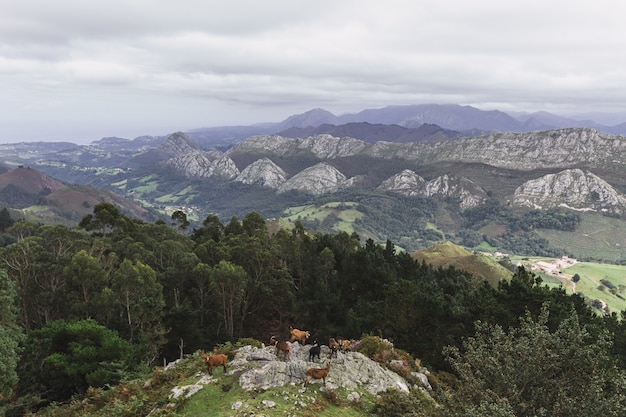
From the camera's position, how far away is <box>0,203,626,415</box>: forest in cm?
2997

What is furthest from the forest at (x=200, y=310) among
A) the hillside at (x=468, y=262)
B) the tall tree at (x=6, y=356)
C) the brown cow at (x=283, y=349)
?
the hillside at (x=468, y=262)

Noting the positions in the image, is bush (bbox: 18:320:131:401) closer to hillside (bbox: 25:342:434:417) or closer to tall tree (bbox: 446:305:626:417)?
hillside (bbox: 25:342:434:417)

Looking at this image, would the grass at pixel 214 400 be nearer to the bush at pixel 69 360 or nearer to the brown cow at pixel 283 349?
the brown cow at pixel 283 349

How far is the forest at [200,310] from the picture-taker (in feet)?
98.3

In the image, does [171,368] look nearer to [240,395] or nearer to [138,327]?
[240,395]

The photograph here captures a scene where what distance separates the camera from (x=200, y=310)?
164 feet

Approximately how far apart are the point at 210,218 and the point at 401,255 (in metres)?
47.8

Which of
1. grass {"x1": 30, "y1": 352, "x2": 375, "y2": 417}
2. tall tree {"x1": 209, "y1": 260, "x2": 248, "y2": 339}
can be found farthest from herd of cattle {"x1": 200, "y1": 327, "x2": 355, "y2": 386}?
tall tree {"x1": 209, "y1": 260, "x2": 248, "y2": 339}

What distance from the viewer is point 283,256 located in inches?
3022

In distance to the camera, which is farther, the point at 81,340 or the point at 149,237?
the point at 149,237

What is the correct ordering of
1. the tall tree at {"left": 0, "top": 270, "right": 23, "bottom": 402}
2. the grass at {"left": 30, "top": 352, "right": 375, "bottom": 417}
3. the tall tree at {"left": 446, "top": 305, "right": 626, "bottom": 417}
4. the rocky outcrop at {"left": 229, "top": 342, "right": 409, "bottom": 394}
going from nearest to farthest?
the tall tree at {"left": 446, "top": 305, "right": 626, "bottom": 417}
the grass at {"left": 30, "top": 352, "right": 375, "bottom": 417}
the rocky outcrop at {"left": 229, "top": 342, "right": 409, "bottom": 394}
the tall tree at {"left": 0, "top": 270, "right": 23, "bottom": 402}

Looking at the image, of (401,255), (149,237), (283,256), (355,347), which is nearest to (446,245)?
(401,255)

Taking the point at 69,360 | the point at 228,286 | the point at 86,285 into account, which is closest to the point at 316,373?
the point at 69,360

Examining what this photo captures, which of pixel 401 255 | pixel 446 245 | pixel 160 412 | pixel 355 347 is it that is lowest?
pixel 446 245
